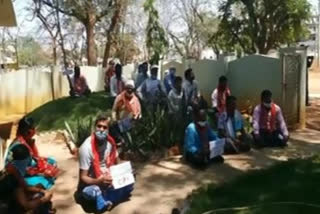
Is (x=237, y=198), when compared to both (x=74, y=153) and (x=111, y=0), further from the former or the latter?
(x=111, y=0)

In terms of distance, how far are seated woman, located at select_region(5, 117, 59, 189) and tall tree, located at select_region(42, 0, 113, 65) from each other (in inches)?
623

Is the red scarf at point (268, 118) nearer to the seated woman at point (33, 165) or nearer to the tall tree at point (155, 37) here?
the seated woman at point (33, 165)

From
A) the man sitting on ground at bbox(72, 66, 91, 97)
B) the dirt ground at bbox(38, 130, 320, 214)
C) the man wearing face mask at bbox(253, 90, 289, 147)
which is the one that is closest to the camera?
the dirt ground at bbox(38, 130, 320, 214)

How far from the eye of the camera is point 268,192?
6867 mm

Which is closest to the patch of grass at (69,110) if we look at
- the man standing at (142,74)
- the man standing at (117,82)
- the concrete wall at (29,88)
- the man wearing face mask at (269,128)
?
the man standing at (117,82)

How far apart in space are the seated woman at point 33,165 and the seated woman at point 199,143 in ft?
7.07

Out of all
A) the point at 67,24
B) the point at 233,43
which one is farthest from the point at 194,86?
the point at 67,24

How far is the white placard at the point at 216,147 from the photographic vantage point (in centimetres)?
820

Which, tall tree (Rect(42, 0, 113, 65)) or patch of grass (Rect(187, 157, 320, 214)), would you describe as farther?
tall tree (Rect(42, 0, 113, 65))

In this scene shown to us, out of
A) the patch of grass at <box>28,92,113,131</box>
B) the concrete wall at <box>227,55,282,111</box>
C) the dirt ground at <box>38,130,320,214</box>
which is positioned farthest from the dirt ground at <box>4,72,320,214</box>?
the patch of grass at <box>28,92,113,131</box>

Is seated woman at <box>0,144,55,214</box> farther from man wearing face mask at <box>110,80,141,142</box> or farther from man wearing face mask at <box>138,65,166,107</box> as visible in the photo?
man wearing face mask at <box>138,65,166,107</box>

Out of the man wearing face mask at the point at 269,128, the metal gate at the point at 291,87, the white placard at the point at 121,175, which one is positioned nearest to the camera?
the white placard at the point at 121,175

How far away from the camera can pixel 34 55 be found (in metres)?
68.8

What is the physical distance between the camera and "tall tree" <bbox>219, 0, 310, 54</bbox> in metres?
20.6
